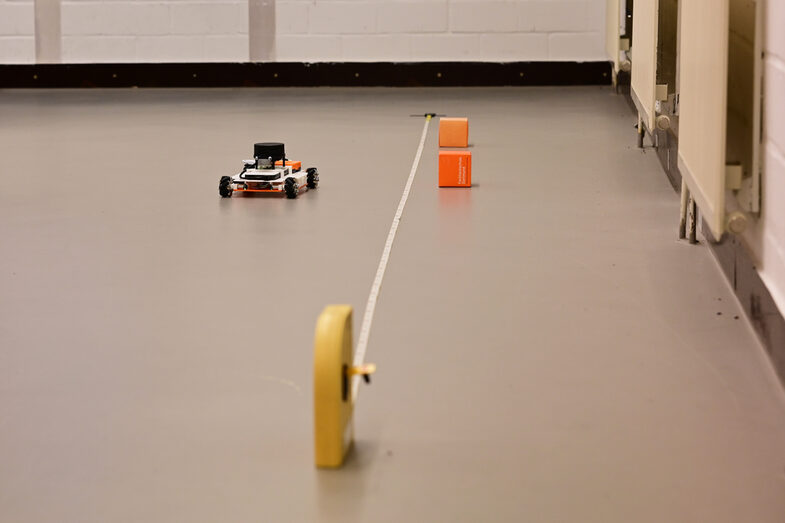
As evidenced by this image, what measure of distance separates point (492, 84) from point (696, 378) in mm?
7744

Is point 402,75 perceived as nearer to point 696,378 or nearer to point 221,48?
point 221,48

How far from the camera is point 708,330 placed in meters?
2.96

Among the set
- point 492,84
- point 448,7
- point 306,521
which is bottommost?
point 306,521

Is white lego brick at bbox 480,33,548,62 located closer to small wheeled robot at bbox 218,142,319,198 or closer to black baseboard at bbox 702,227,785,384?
small wheeled robot at bbox 218,142,319,198

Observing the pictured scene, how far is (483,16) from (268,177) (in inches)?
213

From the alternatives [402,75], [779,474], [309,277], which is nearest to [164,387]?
[309,277]

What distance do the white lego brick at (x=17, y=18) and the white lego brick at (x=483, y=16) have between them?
3.46 metres

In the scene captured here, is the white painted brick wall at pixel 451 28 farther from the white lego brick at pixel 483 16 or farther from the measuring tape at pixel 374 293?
the measuring tape at pixel 374 293

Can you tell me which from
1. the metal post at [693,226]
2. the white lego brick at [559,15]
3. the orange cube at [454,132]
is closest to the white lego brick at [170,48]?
the white lego brick at [559,15]

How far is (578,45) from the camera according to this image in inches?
397

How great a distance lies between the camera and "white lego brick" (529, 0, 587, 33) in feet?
32.9

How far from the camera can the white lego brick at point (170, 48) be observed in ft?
33.7

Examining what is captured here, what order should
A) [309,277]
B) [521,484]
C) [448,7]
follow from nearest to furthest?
[521,484] < [309,277] < [448,7]

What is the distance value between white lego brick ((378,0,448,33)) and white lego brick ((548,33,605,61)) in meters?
0.90
